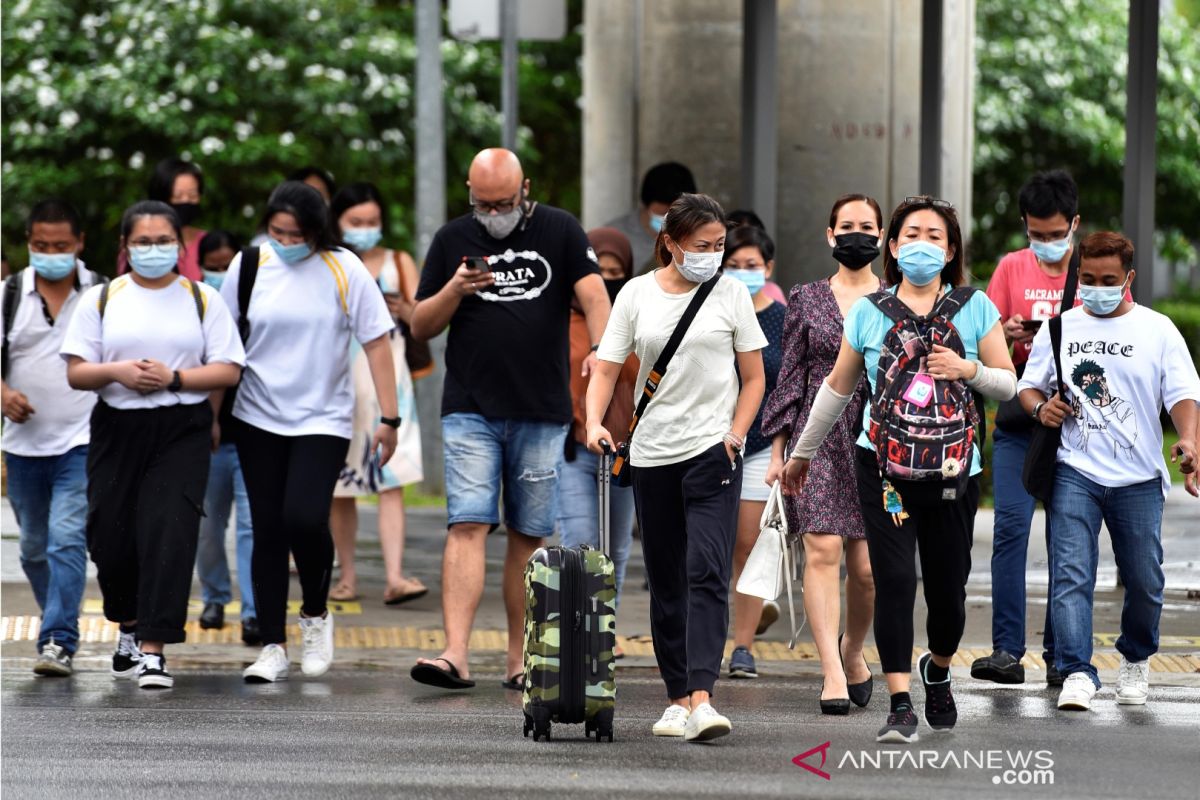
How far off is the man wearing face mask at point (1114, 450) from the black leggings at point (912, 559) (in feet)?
2.96

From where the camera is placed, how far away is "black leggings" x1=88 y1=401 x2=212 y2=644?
852 centimetres

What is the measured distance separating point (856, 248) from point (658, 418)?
111 centimetres

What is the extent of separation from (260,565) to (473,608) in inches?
35.5

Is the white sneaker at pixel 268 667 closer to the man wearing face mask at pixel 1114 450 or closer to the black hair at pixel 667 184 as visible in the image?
the man wearing face mask at pixel 1114 450

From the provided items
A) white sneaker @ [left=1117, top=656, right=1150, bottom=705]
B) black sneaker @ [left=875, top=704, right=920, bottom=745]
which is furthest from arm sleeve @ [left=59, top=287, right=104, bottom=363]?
white sneaker @ [left=1117, top=656, right=1150, bottom=705]

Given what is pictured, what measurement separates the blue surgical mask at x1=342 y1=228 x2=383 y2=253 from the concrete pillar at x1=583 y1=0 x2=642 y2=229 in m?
6.16

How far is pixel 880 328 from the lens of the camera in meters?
7.11

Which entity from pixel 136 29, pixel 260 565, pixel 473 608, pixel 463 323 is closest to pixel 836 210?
pixel 463 323

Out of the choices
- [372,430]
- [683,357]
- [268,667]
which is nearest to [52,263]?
[268,667]

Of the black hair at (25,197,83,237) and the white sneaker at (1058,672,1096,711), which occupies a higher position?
the black hair at (25,197,83,237)

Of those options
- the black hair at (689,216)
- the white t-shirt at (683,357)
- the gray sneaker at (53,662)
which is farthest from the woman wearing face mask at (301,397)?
the black hair at (689,216)

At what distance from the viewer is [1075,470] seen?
26.1 ft

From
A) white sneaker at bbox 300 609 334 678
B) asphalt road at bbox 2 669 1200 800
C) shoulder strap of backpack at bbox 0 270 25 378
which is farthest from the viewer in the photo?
shoulder strap of backpack at bbox 0 270 25 378

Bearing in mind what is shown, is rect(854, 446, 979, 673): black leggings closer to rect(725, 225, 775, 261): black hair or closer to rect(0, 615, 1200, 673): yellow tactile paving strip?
rect(0, 615, 1200, 673): yellow tactile paving strip
